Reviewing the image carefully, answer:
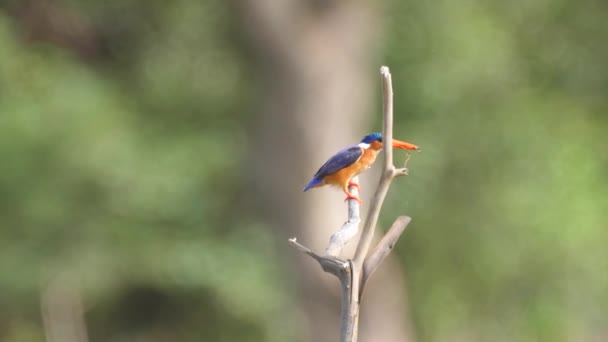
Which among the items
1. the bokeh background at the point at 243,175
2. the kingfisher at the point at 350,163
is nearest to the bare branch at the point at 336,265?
the kingfisher at the point at 350,163

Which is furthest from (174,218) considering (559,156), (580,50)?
(580,50)

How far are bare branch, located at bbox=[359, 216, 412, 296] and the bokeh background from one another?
368 inches

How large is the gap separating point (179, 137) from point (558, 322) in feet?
17.7

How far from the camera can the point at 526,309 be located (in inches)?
487

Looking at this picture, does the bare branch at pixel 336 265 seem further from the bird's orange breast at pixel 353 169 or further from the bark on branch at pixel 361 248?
the bird's orange breast at pixel 353 169

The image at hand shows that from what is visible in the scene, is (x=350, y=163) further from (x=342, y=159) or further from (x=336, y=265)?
(x=336, y=265)

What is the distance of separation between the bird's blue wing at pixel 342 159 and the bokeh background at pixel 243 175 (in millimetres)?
9223

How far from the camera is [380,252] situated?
1071 millimetres

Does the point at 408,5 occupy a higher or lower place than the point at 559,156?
higher

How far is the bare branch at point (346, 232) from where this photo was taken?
3.38ft

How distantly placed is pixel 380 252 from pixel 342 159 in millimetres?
176

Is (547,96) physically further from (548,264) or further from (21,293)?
(21,293)

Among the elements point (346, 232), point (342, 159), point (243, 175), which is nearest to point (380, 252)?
point (346, 232)

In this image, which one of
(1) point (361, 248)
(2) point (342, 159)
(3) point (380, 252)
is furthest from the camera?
(2) point (342, 159)
